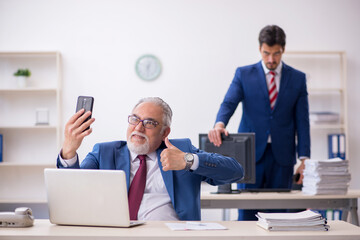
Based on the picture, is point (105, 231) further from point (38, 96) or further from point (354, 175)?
point (354, 175)

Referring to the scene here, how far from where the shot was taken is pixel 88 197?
6.10 feet

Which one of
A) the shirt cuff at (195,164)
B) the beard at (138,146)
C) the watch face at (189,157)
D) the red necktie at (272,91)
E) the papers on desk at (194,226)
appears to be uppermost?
the red necktie at (272,91)

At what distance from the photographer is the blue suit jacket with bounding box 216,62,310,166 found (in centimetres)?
371

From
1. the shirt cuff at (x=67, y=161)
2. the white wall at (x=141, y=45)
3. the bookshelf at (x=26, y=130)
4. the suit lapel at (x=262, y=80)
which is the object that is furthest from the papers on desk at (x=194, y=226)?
the bookshelf at (x=26, y=130)

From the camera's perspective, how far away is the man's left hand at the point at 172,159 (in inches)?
80.2

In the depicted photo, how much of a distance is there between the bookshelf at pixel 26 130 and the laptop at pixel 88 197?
425 centimetres

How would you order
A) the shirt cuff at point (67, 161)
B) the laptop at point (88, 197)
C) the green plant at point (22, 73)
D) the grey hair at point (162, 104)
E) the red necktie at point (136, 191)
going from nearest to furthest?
1. the laptop at point (88, 197)
2. the shirt cuff at point (67, 161)
3. the red necktie at point (136, 191)
4. the grey hair at point (162, 104)
5. the green plant at point (22, 73)

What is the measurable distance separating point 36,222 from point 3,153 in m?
4.29

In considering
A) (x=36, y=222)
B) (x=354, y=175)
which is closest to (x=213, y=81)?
(x=354, y=175)

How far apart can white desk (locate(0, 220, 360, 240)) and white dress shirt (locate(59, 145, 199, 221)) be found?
0.39 m

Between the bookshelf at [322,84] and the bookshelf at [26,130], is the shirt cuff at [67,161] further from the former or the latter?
the bookshelf at [322,84]

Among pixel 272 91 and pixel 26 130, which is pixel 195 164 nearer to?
pixel 272 91

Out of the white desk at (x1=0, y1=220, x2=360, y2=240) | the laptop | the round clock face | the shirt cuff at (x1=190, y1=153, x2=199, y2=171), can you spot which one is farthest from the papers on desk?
the round clock face

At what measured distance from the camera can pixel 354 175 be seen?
242 inches
